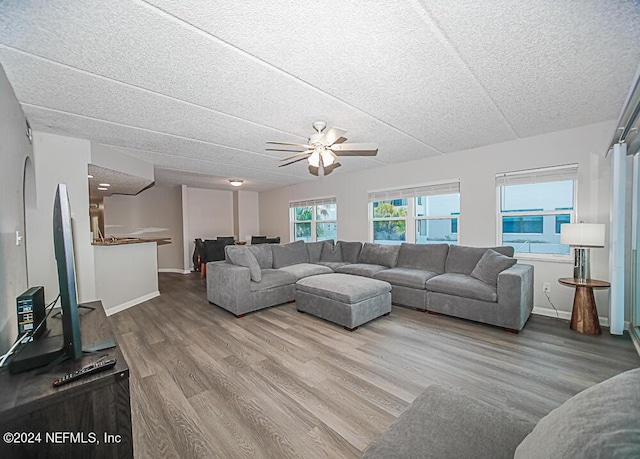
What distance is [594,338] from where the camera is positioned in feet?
9.35

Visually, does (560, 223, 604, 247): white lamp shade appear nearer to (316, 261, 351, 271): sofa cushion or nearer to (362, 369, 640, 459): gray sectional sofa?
(362, 369, 640, 459): gray sectional sofa

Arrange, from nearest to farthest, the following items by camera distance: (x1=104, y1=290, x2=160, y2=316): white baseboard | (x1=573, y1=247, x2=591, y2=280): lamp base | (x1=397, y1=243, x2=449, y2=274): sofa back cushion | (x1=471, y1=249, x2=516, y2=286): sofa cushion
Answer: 1. (x1=573, y1=247, x2=591, y2=280): lamp base
2. (x1=471, y1=249, x2=516, y2=286): sofa cushion
3. (x1=104, y1=290, x2=160, y2=316): white baseboard
4. (x1=397, y1=243, x2=449, y2=274): sofa back cushion

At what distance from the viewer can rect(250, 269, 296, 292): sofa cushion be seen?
4020 mm

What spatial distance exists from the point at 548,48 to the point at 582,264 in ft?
8.61

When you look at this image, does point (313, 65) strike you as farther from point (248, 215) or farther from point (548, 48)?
point (248, 215)

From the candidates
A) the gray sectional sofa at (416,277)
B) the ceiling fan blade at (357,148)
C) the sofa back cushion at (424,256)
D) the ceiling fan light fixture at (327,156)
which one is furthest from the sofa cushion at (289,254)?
the ceiling fan blade at (357,148)

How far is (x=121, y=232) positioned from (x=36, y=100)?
20.5 ft

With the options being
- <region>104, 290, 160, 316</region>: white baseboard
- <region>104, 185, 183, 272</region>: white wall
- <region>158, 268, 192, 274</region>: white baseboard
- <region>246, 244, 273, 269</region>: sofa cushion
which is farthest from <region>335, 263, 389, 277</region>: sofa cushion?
<region>104, 185, 183, 272</region>: white wall

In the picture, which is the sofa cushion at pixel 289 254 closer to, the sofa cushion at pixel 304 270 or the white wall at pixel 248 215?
the sofa cushion at pixel 304 270

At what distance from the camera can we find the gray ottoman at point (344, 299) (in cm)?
325

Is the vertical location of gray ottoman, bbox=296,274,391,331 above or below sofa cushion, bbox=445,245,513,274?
below

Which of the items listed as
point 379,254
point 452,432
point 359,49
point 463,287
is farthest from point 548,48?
point 379,254

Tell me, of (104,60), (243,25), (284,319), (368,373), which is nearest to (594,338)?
(368,373)

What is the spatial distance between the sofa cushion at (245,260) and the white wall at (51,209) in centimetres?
182
